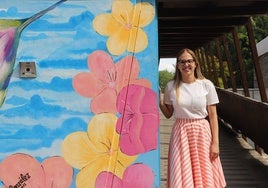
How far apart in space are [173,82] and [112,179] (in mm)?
995

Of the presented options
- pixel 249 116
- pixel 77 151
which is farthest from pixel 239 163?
pixel 77 151

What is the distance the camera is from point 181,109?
4.01 metres

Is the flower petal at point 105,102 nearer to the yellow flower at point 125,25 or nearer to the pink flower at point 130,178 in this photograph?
the yellow flower at point 125,25

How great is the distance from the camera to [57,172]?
4.18 meters

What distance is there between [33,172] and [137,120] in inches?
39.7

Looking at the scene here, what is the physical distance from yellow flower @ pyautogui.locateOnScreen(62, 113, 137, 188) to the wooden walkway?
229cm

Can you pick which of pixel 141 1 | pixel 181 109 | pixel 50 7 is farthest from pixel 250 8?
pixel 50 7

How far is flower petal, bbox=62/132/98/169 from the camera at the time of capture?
419 cm

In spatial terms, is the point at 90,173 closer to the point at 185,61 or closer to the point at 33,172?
the point at 33,172

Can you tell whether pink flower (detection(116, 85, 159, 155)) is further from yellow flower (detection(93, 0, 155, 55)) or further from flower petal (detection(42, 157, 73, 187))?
flower petal (detection(42, 157, 73, 187))

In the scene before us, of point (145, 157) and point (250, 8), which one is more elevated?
point (250, 8)

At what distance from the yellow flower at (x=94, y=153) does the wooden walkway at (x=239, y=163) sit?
2292 millimetres

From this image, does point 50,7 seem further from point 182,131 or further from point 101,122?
point 182,131

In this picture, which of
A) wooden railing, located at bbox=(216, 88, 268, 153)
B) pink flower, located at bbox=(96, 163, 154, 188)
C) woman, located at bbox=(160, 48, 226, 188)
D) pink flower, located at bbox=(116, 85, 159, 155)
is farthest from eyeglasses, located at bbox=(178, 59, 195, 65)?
wooden railing, located at bbox=(216, 88, 268, 153)
